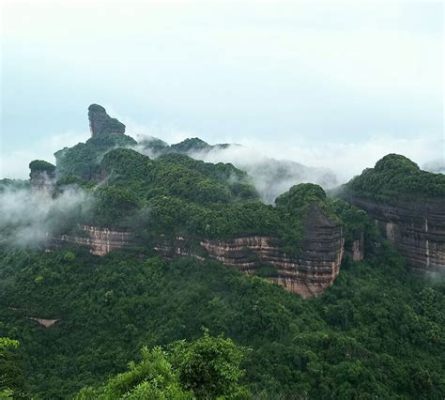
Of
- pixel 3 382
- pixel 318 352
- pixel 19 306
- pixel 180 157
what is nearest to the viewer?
pixel 3 382

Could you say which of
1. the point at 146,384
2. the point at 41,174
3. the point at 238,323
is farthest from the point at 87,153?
the point at 146,384

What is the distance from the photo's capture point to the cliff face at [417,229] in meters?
A: 63.4

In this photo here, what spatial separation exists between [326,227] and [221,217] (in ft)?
39.6

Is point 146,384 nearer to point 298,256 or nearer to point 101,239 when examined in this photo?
point 298,256

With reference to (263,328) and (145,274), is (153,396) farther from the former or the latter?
(145,274)

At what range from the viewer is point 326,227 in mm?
60125

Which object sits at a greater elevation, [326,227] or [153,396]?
[326,227]

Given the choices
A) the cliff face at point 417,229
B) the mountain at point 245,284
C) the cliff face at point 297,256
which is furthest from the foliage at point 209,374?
the cliff face at point 417,229

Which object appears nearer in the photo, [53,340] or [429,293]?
[53,340]

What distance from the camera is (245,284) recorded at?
5788 cm

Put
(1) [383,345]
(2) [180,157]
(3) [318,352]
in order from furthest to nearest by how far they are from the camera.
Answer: (2) [180,157], (1) [383,345], (3) [318,352]

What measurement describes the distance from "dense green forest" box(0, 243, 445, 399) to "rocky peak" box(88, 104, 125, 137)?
183ft

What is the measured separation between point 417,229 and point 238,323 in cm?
2648

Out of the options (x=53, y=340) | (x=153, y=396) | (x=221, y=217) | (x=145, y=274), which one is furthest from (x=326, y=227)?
(x=153, y=396)
